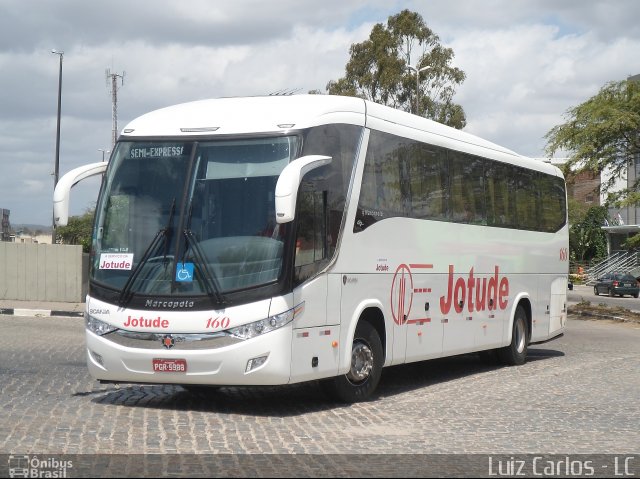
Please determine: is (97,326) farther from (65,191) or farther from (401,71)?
(401,71)

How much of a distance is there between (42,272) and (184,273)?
21.7 m

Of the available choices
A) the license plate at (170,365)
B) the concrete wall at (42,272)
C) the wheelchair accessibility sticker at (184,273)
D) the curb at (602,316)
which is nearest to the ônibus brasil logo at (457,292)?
the wheelchair accessibility sticker at (184,273)

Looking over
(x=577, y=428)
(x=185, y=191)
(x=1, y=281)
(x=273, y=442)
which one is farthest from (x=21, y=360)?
(x=1, y=281)

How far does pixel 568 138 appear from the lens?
104ft

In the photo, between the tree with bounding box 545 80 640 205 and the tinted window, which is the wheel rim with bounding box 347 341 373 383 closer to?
the tinted window

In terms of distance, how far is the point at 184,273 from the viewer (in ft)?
34.4

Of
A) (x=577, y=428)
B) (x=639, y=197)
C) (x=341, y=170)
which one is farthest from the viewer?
(x=639, y=197)

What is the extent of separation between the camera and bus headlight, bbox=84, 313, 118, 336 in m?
10.8

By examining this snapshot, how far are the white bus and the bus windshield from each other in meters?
0.01

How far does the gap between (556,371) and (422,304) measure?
148 inches

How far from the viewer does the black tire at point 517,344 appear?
17297mm

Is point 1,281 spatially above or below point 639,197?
below

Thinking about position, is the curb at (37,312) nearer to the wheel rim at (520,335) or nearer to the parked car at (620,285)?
the wheel rim at (520,335)

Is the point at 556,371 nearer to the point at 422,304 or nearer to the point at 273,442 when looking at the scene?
the point at 422,304
